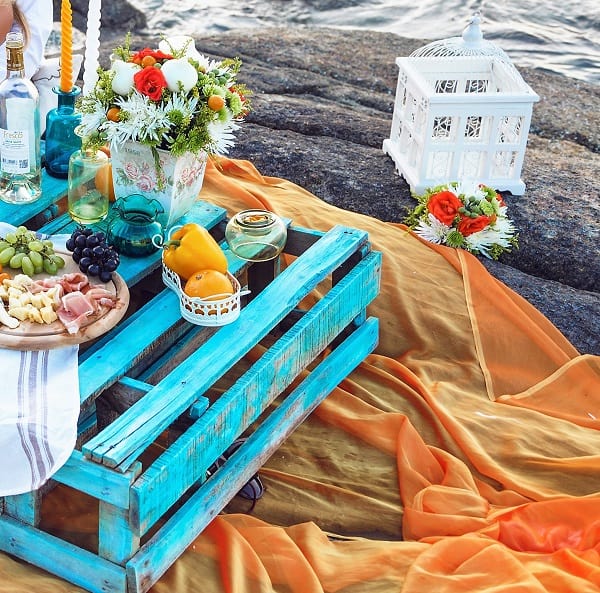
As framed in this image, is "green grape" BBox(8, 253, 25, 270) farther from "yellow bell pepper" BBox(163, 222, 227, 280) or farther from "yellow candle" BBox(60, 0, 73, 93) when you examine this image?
"yellow candle" BBox(60, 0, 73, 93)

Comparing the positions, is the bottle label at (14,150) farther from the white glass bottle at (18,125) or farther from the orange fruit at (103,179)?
the orange fruit at (103,179)

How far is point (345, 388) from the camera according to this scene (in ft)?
8.88

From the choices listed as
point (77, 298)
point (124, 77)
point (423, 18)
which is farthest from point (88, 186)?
point (423, 18)

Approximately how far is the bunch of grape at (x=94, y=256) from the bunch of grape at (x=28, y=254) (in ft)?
0.15

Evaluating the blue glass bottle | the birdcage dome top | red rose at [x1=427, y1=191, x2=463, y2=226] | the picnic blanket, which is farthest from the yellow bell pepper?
the birdcage dome top

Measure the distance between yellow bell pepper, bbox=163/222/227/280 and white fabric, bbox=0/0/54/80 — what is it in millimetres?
1391

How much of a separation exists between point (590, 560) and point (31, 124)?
1725 millimetres

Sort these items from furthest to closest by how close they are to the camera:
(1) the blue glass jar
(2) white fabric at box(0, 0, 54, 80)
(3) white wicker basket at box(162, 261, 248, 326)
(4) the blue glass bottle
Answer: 1. (2) white fabric at box(0, 0, 54, 80)
2. (4) the blue glass bottle
3. (1) the blue glass jar
4. (3) white wicker basket at box(162, 261, 248, 326)

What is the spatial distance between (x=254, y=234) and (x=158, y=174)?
11.1 inches

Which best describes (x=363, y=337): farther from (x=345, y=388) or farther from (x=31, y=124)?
(x=31, y=124)

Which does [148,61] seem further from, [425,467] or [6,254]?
[425,467]

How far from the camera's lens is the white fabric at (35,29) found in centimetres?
332

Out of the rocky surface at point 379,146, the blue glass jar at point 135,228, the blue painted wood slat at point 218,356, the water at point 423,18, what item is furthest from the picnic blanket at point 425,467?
the water at point 423,18

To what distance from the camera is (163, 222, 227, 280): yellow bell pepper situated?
87.9 inches
